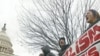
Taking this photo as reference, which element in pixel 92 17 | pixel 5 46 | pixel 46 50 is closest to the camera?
pixel 92 17

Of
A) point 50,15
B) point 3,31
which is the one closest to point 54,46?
point 50,15

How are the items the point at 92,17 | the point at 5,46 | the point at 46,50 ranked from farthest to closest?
1. the point at 5,46
2. the point at 46,50
3. the point at 92,17

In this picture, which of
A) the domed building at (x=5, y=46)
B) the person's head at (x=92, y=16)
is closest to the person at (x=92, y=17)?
the person's head at (x=92, y=16)

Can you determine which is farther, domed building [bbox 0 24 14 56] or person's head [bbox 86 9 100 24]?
domed building [bbox 0 24 14 56]

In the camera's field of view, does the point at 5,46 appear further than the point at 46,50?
Yes

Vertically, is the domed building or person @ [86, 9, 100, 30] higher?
person @ [86, 9, 100, 30]

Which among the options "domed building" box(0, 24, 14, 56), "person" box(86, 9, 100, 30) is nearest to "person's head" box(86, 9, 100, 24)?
"person" box(86, 9, 100, 30)

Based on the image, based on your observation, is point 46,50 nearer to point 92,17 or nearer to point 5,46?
point 92,17

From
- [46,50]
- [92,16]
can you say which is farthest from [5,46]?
[92,16]

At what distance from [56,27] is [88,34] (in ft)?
37.5

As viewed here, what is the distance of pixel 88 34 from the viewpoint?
2.96m

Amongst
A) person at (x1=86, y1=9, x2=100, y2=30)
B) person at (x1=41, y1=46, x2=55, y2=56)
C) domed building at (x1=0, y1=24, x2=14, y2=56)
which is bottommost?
domed building at (x1=0, y1=24, x2=14, y2=56)

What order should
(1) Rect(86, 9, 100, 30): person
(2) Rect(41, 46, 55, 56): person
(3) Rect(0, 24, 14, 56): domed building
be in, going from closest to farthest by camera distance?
1. (1) Rect(86, 9, 100, 30): person
2. (2) Rect(41, 46, 55, 56): person
3. (3) Rect(0, 24, 14, 56): domed building

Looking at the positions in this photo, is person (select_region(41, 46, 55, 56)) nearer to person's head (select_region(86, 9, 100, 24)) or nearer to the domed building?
person's head (select_region(86, 9, 100, 24))
